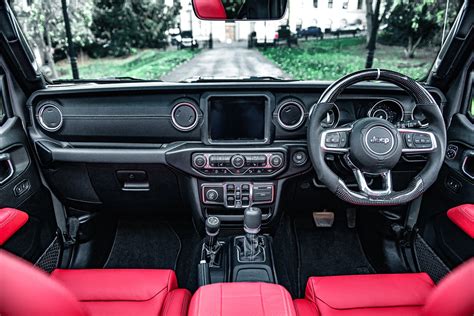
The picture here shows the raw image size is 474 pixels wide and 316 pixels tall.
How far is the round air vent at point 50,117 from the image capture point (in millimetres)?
2244

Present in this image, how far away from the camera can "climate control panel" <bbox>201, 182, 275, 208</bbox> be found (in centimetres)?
229

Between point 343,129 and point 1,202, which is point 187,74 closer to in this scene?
point 343,129

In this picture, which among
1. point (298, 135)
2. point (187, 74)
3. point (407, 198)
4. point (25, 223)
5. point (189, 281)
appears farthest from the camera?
point (189, 281)

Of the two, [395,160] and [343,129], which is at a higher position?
[343,129]

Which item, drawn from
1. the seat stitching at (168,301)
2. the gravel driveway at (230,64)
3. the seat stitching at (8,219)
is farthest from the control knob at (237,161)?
the seat stitching at (8,219)

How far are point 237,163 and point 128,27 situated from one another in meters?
1.22

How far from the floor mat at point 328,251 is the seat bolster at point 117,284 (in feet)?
4.17

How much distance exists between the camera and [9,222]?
1867mm

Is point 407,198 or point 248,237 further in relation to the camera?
point 248,237

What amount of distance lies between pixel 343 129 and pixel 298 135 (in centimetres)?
42

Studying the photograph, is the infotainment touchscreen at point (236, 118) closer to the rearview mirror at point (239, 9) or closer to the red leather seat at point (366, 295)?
the rearview mirror at point (239, 9)

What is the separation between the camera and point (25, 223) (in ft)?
6.94

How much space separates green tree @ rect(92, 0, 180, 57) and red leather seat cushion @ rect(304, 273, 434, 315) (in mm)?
1852

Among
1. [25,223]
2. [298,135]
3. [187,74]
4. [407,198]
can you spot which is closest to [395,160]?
[407,198]
